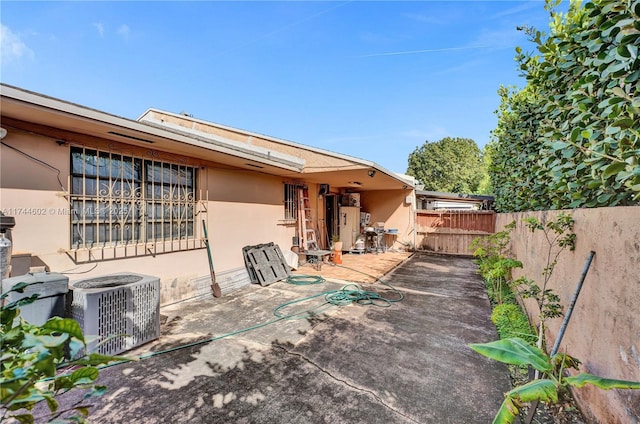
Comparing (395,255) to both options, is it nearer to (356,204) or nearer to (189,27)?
(356,204)

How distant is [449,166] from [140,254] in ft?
96.2

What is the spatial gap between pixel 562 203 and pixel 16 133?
657cm

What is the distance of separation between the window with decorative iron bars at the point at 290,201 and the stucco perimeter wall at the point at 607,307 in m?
6.67

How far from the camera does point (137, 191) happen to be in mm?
4625

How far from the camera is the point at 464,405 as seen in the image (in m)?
2.48

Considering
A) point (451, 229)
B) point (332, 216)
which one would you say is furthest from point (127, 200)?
point (451, 229)

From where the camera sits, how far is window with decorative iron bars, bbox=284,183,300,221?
8453 mm

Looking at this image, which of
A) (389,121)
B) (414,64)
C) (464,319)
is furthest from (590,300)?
(389,121)

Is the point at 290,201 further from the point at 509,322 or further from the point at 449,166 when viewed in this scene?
the point at 449,166

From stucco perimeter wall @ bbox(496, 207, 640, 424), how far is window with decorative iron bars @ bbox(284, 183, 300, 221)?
6665 mm

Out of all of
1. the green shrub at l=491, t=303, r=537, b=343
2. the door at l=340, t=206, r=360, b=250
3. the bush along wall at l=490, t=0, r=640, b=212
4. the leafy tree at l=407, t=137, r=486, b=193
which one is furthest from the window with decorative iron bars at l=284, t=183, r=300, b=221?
the leafy tree at l=407, t=137, r=486, b=193

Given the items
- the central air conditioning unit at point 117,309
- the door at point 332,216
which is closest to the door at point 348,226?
the door at point 332,216

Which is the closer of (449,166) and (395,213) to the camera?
(395,213)

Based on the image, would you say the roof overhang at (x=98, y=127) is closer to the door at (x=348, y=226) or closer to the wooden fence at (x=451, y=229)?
the door at (x=348, y=226)
